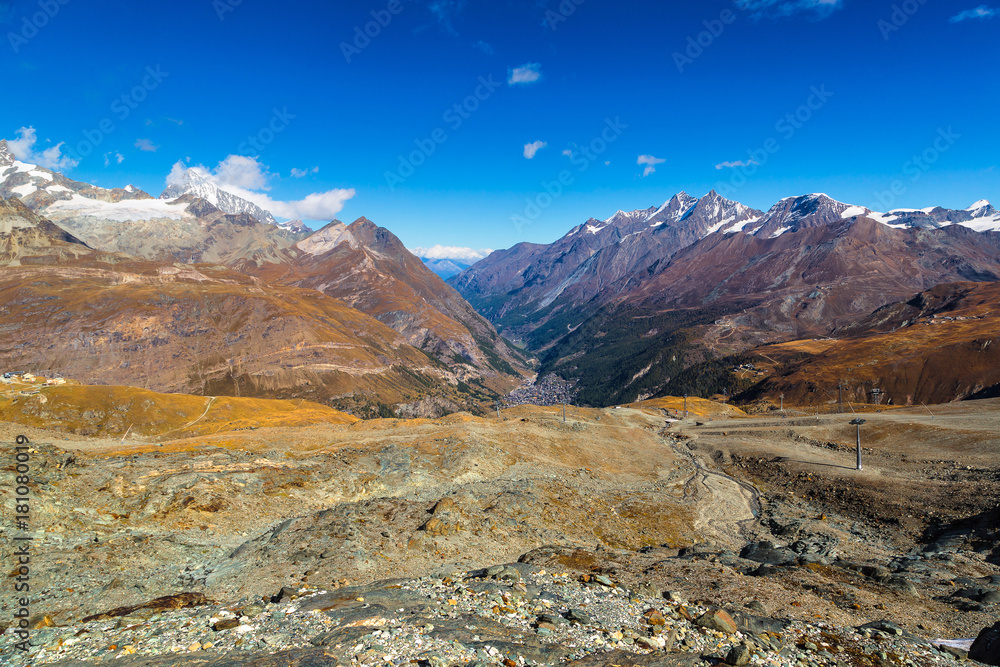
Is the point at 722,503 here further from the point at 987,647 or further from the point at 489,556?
the point at 987,647

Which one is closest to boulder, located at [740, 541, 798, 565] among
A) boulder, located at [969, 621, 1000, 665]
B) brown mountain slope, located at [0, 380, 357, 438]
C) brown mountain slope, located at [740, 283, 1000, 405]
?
boulder, located at [969, 621, 1000, 665]

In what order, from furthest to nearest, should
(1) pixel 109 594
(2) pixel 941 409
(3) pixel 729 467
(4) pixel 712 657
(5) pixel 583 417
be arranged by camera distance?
(5) pixel 583 417
(2) pixel 941 409
(3) pixel 729 467
(1) pixel 109 594
(4) pixel 712 657

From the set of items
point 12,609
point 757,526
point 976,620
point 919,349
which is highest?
point 919,349

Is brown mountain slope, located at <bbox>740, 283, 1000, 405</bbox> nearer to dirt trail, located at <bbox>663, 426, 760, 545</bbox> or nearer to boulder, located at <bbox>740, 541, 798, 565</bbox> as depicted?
dirt trail, located at <bbox>663, 426, 760, 545</bbox>

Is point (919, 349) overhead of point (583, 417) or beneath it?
overhead

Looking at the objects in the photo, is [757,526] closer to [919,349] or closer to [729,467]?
[729,467]


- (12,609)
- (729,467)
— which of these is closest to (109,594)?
(12,609)

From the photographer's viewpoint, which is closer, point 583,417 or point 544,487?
point 544,487

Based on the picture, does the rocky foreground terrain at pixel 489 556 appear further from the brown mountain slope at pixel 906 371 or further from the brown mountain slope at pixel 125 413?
the brown mountain slope at pixel 906 371

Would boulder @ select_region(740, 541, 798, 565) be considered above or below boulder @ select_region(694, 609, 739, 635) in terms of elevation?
below
